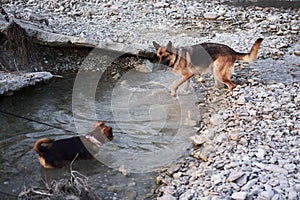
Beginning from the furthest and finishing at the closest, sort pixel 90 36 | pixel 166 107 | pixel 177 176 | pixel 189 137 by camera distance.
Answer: pixel 90 36 → pixel 166 107 → pixel 189 137 → pixel 177 176

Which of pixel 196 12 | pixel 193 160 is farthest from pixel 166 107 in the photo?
pixel 196 12

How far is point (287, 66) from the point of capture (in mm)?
9133

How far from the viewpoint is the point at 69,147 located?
18.9ft

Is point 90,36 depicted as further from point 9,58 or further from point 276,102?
point 276,102

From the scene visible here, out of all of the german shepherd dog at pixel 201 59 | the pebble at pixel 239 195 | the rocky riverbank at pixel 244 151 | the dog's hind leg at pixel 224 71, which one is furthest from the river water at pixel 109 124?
the pebble at pixel 239 195

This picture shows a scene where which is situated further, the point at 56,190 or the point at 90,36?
the point at 90,36

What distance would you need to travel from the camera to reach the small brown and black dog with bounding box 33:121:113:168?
561 cm

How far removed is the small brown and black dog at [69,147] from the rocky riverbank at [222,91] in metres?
1.02

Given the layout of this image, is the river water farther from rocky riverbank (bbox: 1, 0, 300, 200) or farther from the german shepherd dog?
the german shepherd dog

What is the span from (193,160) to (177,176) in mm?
498

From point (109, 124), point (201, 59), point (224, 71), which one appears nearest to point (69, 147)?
point (109, 124)

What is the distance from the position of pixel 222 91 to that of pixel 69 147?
346 centimetres

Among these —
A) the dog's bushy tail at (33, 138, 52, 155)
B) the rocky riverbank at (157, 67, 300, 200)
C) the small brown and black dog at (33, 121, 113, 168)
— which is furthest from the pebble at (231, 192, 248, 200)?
the dog's bushy tail at (33, 138, 52, 155)

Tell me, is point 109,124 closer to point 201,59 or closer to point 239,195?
point 201,59
